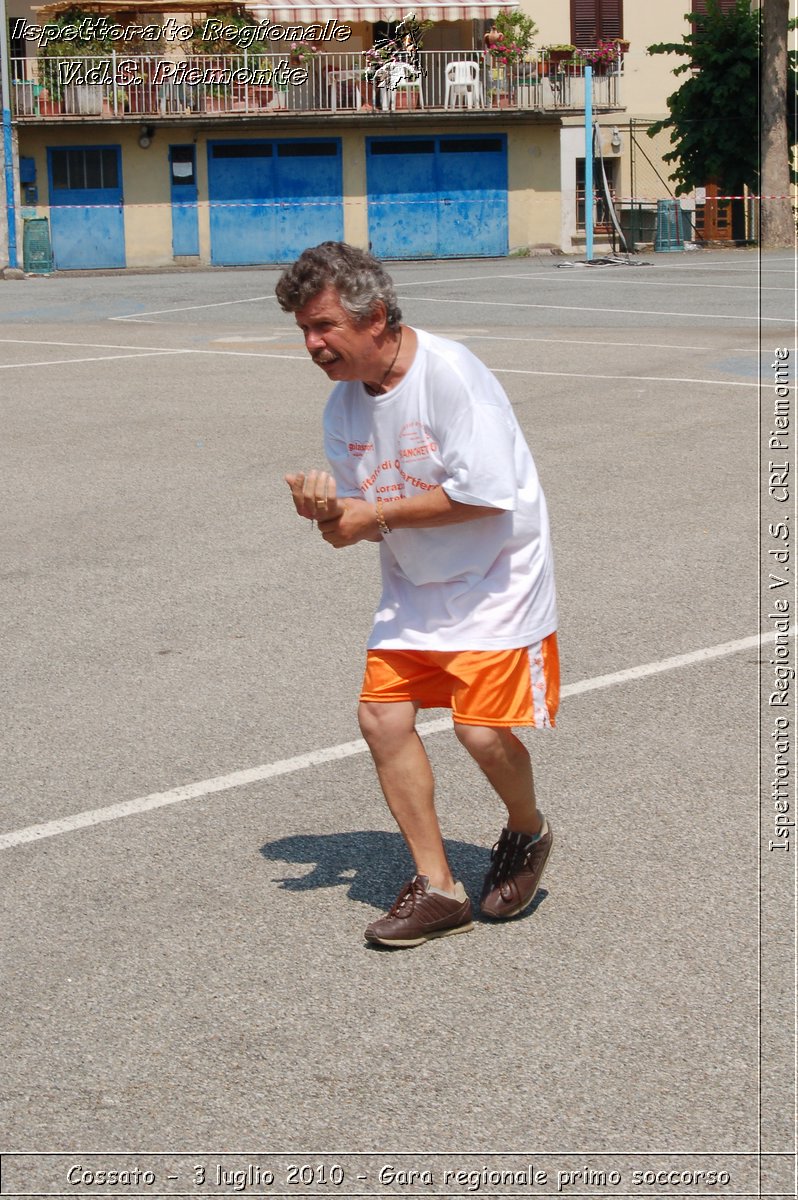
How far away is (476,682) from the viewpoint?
4.26 metres

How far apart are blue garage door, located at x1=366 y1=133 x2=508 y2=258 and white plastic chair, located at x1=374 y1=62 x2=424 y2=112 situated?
1313mm

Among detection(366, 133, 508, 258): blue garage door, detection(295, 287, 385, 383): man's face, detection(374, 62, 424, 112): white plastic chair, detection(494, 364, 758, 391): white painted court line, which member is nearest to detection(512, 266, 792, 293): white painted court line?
detection(494, 364, 758, 391): white painted court line

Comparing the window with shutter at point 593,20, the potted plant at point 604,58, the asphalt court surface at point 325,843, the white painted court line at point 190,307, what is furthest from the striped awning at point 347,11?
the asphalt court surface at point 325,843

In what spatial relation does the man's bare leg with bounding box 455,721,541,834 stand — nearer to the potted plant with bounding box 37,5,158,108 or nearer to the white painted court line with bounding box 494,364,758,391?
the white painted court line with bounding box 494,364,758,391

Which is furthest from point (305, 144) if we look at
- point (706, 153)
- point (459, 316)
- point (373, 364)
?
point (373, 364)

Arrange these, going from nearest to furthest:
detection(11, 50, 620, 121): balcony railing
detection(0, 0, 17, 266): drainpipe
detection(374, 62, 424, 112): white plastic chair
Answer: detection(0, 0, 17, 266): drainpipe, detection(11, 50, 620, 121): balcony railing, detection(374, 62, 424, 112): white plastic chair

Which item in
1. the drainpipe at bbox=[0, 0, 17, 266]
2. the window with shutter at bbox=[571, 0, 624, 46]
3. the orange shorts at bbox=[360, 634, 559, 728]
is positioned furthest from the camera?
the window with shutter at bbox=[571, 0, 624, 46]

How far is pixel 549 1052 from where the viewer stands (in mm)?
3779

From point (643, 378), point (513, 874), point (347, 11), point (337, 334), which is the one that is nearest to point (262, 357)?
point (643, 378)

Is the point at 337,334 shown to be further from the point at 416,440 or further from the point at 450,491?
the point at 450,491

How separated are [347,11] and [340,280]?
40.6 meters

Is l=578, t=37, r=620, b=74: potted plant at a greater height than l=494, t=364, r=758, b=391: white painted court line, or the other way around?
l=578, t=37, r=620, b=74: potted plant

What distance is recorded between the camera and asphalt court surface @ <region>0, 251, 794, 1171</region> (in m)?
3.61

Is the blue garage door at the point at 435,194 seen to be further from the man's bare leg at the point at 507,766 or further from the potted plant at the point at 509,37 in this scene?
the man's bare leg at the point at 507,766
